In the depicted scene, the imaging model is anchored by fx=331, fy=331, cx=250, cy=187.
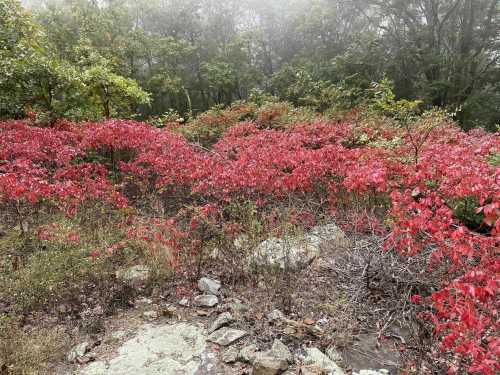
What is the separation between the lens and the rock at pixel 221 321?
353 centimetres

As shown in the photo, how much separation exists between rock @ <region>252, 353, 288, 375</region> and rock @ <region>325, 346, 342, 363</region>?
0.48 metres

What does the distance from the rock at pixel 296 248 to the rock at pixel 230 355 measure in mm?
1221

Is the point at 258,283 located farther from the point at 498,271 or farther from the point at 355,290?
the point at 498,271

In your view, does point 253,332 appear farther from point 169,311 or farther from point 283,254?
point 283,254

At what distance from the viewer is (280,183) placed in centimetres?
562

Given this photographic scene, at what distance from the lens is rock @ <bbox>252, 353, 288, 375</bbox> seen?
9.22 ft

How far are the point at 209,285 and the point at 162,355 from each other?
3.59 feet

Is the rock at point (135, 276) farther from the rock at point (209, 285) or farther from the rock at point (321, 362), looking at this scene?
the rock at point (321, 362)

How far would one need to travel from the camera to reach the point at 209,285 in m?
4.17

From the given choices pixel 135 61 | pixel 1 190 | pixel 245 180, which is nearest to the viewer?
pixel 1 190

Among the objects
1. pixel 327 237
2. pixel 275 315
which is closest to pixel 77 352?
pixel 275 315

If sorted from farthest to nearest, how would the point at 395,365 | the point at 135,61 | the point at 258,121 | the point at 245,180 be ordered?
the point at 135,61
the point at 258,121
the point at 245,180
the point at 395,365

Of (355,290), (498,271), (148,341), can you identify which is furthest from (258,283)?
(498,271)

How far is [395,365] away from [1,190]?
5230 millimetres
